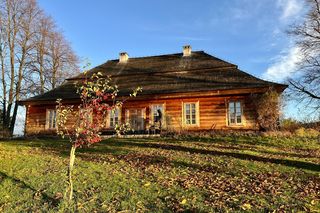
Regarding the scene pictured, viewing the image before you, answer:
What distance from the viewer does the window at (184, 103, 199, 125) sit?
889 inches

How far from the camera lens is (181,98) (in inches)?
907

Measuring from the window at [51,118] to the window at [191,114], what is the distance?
33.6 ft

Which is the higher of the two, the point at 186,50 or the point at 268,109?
the point at 186,50

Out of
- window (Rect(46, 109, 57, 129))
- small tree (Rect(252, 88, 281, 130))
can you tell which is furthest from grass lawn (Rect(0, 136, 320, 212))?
window (Rect(46, 109, 57, 129))

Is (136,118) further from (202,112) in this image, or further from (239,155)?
(239,155)

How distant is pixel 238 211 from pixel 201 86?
15730mm

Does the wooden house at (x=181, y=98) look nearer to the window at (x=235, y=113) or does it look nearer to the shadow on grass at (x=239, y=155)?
the window at (x=235, y=113)

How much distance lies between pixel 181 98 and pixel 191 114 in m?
1.36

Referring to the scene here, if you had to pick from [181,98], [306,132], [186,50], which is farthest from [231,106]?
→ [186,50]

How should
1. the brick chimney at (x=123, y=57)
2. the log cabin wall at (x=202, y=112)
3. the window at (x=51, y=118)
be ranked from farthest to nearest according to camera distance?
the brick chimney at (x=123, y=57)
the window at (x=51, y=118)
the log cabin wall at (x=202, y=112)

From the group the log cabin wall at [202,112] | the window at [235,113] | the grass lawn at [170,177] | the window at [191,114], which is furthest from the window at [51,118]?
the window at [235,113]

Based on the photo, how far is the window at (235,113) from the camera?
21688 mm

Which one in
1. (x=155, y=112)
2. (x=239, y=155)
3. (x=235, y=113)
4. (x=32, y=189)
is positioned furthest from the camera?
(x=155, y=112)

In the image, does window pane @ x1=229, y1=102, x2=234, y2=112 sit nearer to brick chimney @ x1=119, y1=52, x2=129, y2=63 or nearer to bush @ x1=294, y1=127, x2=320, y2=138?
bush @ x1=294, y1=127, x2=320, y2=138
